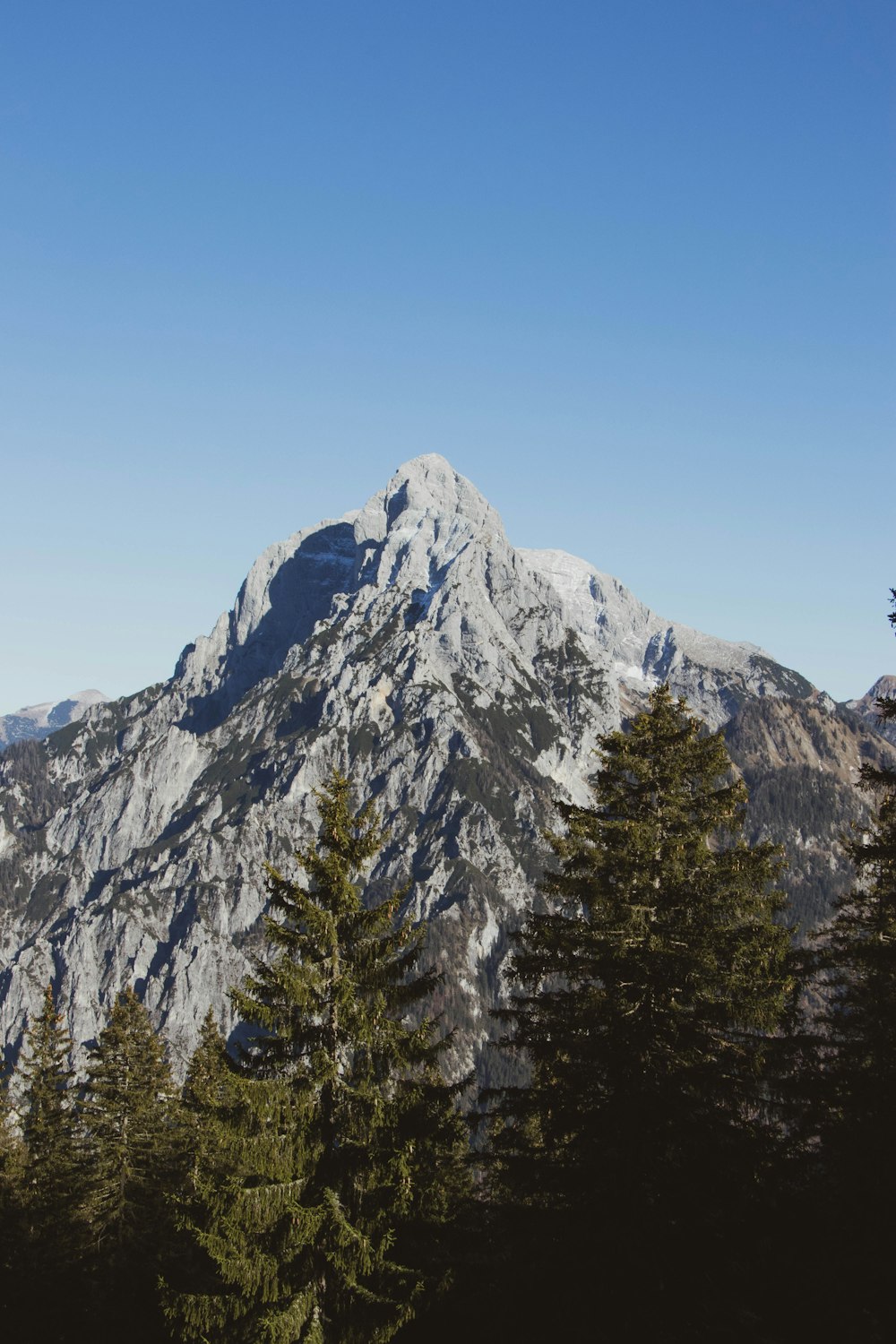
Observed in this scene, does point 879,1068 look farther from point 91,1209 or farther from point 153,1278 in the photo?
point 91,1209

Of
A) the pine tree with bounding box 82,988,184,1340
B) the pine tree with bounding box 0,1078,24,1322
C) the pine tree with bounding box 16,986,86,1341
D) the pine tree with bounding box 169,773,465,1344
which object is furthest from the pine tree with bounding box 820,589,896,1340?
the pine tree with bounding box 0,1078,24,1322

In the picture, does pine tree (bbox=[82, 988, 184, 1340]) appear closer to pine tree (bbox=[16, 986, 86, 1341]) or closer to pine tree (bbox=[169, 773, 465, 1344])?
pine tree (bbox=[16, 986, 86, 1341])

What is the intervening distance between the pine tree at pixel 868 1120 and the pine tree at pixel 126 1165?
2428 cm

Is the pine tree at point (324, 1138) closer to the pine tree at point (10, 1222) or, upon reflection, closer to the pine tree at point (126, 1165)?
the pine tree at point (126, 1165)

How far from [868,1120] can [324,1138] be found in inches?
420

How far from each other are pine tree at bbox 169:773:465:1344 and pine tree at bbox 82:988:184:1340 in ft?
55.2

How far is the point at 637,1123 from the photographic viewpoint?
1714 centimetres

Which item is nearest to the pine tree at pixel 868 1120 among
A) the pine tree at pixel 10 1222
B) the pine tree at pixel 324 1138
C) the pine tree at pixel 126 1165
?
the pine tree at pixel 324 1138

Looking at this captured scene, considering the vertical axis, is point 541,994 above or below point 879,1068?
above

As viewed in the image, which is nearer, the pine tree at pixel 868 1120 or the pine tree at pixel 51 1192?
the pine tree at pixel 868 1120

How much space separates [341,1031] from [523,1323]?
6.11 metres

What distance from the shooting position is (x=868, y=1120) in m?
18.0

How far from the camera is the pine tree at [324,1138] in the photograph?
17.6 meters

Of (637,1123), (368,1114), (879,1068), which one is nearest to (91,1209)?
(368,1114)
